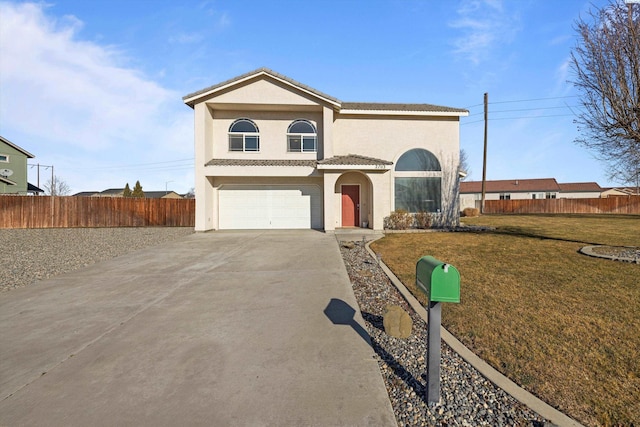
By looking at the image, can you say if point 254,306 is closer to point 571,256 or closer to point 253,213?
point 571,256

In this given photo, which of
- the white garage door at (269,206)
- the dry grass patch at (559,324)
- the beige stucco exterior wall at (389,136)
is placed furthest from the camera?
the white garage door at (269,206)

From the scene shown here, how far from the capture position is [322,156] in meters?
15.9

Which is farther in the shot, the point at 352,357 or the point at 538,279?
the point at 538,279

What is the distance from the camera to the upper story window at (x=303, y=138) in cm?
1587

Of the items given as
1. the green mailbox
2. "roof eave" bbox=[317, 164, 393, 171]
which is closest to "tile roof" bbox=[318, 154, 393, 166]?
"roof eave" bbox=[317, 164, 393, 171]

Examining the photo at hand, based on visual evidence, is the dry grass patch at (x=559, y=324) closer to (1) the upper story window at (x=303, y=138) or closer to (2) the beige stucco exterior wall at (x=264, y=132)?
(1) the upper story window at (x=303, y=138)

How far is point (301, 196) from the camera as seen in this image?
1614cm

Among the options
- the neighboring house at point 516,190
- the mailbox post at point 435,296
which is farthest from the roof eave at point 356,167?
the neighboring house at point 516,190

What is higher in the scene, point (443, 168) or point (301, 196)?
point (443, 168)

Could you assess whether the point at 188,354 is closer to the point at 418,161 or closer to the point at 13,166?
the point at 418,161

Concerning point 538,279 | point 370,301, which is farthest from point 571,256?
point 370,301

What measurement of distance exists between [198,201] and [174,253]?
5.55 meters

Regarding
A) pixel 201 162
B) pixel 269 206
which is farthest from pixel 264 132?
pixel 269 206

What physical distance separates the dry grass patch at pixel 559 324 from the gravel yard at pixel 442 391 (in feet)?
1.17
